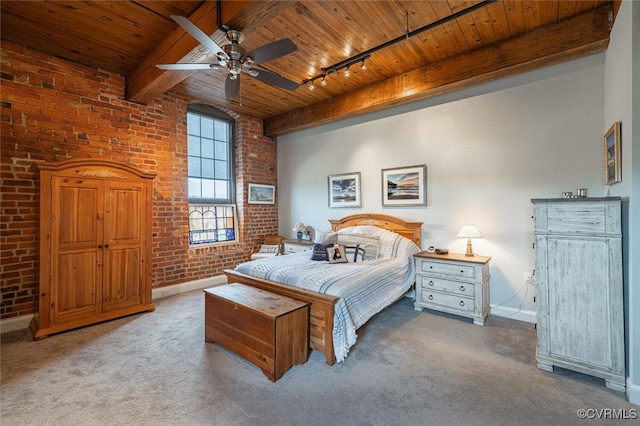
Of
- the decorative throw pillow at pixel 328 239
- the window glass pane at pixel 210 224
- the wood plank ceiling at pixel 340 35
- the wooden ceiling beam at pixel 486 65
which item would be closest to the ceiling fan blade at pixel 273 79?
the wood plank ceiling at pixel 340 35

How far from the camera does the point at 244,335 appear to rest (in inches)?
95.3

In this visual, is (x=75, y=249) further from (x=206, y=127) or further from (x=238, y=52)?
(x=206, y=127)

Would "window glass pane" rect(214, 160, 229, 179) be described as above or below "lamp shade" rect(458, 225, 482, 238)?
above

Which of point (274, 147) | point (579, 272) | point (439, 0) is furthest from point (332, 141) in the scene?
point (579, 272)

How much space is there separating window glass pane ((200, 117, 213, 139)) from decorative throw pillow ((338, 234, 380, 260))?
3.16 metres

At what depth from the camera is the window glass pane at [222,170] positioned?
536 cm

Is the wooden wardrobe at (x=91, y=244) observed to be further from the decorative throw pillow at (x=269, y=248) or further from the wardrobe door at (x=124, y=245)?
the decorative throw pillow at (x=269, y=248)

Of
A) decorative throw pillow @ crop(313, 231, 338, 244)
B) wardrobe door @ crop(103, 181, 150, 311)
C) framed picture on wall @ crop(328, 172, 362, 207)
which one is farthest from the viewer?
framed picture on wall @ crop(328, 172, 362, 207)

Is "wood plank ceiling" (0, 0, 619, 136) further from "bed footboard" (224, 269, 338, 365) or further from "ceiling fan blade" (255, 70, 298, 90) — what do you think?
"bed footboard" (224, 269, 338, 365)

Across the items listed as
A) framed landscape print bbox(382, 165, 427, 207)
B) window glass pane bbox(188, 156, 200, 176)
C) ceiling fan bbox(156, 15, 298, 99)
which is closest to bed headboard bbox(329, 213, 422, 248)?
framed landscape print bbox(382, 165, 427, 207)

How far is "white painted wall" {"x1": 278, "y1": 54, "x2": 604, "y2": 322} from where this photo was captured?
303 cm

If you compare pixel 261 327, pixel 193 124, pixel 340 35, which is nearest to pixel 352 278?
pixel 261 327

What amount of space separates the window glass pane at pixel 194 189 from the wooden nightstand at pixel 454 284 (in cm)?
380

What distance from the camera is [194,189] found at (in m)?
4.95
